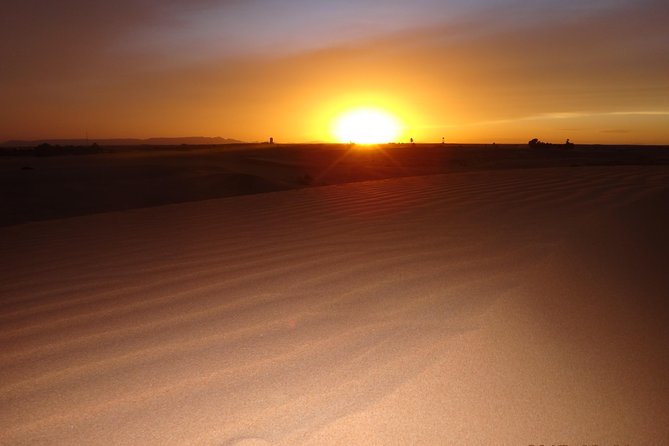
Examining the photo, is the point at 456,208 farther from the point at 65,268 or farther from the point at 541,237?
the point at 65,268

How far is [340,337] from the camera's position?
193 cm

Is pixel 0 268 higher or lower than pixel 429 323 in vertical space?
higher

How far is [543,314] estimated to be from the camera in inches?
84.2

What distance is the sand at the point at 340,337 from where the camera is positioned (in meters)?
1.41

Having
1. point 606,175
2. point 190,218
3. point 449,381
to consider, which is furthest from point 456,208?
→ point 606,175

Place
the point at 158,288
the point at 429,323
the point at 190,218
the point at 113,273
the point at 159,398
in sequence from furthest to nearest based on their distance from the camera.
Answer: the point at 190,218
the point at 113,273
the point at 158,288
the point at 429,323
the point at 159,398

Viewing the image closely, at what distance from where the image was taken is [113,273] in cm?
289

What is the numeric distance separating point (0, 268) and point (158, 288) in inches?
51.6

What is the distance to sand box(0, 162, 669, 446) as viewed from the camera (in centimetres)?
141

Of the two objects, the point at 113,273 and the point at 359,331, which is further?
the point at 113,273

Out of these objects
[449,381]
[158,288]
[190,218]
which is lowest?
[449,381]

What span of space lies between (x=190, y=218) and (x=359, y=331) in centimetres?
333

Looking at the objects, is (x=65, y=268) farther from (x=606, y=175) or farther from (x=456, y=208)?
(x=606, y=175)

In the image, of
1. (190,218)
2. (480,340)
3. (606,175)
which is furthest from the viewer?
(606,175)
